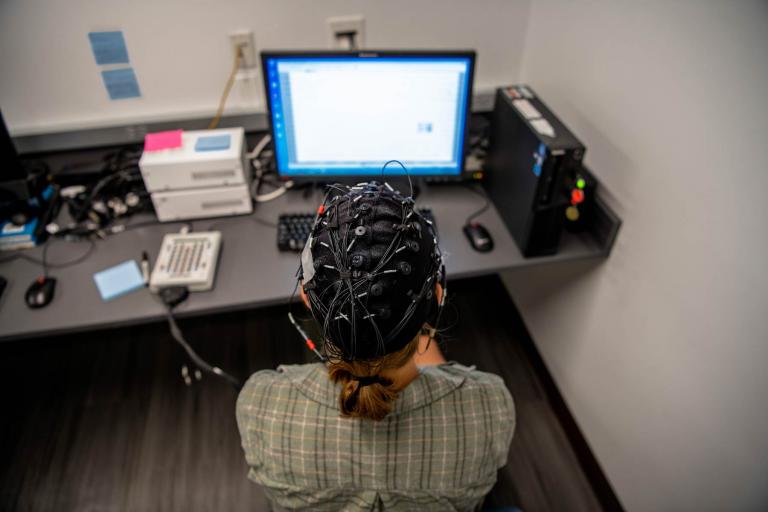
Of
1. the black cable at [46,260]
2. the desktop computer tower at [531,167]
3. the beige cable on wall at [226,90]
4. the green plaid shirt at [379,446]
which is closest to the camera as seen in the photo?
the green plaid shirt at [379,446]

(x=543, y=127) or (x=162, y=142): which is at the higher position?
(x=543, y=127)

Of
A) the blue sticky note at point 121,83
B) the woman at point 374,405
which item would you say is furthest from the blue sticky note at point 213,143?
the woman at point 374,405

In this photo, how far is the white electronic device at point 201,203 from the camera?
Answer: 4.82 feet

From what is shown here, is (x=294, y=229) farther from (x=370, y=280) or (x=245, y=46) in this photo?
(x=370, y=280)

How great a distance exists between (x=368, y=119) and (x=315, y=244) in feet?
2.37

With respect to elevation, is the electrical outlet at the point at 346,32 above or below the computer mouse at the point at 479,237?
above

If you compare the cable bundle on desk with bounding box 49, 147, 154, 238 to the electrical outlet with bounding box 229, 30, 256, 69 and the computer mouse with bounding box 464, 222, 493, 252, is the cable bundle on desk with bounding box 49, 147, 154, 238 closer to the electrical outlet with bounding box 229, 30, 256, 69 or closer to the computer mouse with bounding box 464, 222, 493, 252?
the electrical outlet with bounding box 229, 30, 256, 69

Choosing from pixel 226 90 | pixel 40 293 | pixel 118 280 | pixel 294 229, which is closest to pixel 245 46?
pixel 226 90

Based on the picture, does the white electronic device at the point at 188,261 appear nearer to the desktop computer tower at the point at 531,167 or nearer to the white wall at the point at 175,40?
the white wall at the point at 175,40

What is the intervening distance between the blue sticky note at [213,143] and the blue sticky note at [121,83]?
1.16ft

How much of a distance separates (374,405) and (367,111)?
0.85m

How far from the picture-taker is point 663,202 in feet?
3.84

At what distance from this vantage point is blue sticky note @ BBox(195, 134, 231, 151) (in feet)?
4.74

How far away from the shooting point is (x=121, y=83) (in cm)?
161
